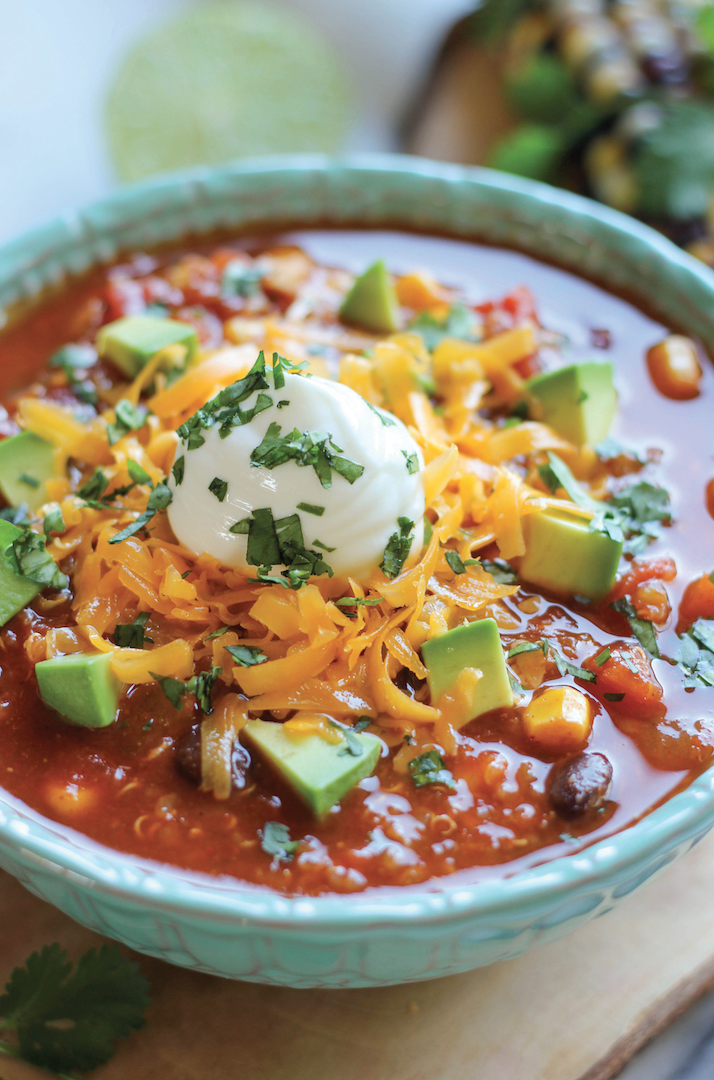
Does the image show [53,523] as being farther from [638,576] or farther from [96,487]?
[638,576]

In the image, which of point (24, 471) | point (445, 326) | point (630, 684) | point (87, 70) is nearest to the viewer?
point (630, 684)

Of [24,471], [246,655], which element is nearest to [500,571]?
[246,655]

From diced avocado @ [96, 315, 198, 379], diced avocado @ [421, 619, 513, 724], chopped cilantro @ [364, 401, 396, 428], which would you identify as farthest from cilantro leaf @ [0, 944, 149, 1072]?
diced avocado @ [96, 315, 198, 379]

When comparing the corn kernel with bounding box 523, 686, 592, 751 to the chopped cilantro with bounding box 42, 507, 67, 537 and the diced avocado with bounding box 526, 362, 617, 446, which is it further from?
the chopped cilantro with bounding box 42, 507, 67, 537

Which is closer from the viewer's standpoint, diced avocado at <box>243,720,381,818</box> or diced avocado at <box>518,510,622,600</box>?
diced avocado at <box>243,720,381,818</box>

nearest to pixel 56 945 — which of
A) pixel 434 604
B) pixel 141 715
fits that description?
pixel 141 715

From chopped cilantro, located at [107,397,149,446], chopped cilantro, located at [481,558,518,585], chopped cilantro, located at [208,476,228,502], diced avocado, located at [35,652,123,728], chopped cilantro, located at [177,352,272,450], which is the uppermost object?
chopped cilantro, located at [177,352,272,450]
